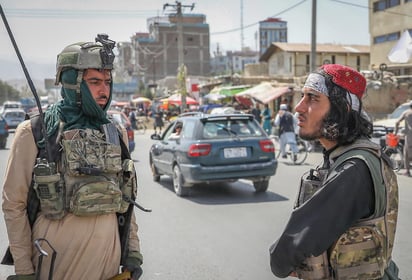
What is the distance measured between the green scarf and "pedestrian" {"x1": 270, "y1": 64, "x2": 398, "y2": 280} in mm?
1116

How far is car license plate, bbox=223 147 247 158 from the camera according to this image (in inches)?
341

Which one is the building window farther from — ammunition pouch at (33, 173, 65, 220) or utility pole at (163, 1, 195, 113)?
ammunition pouch at (33, 173, 65, 220)

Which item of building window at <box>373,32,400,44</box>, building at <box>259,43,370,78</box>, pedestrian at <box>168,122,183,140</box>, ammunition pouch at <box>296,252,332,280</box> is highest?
building window at <box>373,32,400,44</box>

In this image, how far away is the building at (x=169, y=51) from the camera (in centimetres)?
10325

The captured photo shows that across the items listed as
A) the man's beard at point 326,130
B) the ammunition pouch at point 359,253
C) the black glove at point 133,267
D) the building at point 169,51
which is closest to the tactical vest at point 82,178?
the black glove at point 133,267

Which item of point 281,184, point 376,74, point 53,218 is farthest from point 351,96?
point 376,74

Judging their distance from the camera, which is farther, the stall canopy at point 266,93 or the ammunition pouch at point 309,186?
the stall canopy at point 266,93

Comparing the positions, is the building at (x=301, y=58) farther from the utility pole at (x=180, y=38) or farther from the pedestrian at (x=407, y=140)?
the pedestrian at (x=407, y=140)

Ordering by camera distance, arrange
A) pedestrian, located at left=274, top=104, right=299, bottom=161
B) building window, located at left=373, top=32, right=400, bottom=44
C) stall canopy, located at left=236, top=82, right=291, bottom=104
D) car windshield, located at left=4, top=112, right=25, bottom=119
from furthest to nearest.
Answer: building window, located at left=373, top=32, right=400, bottom=44 < car windshield, located at left=4, top=112, right=25, bottom=119 < stall canopy, located at left=236, top=82, right=291, bottom=104 < pedestrian, located at left=274, top=104, right=299, bottom=161

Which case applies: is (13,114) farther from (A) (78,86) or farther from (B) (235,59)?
(B) (235,59)

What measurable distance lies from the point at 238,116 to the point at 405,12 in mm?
33285

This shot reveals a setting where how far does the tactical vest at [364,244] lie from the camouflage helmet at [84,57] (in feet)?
4.14

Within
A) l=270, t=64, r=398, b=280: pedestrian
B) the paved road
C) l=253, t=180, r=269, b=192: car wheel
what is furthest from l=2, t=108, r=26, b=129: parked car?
l=270, t=64, r=398, b=280: pedestrian

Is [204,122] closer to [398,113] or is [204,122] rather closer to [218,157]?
[218,157]
